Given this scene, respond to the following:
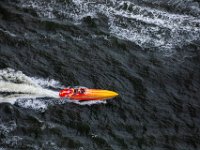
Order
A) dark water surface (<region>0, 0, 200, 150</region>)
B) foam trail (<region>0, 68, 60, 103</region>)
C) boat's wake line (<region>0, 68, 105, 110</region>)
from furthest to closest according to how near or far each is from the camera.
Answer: foam trail (<region>0, 68, 60, 103</region>) < boat's wake line (<region>0, 68, 105, 110</region>) < dark water surface (<region>0, 0, 200, 150</region>)

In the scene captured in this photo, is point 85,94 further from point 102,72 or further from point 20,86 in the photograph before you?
point 20,86

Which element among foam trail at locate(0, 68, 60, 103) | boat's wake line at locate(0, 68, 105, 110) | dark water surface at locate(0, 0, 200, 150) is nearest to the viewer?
dark water surface at locate(0, 0, 200, 150)

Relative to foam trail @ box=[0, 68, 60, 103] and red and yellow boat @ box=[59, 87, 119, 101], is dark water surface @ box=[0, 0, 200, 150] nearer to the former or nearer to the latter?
foam trail @ box=[0, 68, 60, 103]

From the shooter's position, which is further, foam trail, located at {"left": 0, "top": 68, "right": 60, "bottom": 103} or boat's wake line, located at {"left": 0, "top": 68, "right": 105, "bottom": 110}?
foam trail, located at {"left": 0, "top": 68, "right": 60, "bottom": 103}

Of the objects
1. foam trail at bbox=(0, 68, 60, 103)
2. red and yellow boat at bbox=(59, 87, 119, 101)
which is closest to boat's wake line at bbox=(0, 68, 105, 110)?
foam trail at bbox=(0, 68, 60, 103)

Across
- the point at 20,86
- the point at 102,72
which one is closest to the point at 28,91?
the point at 20,86

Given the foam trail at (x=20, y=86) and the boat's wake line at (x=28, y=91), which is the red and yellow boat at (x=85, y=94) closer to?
the boat's wake line at (x=28, y=91)

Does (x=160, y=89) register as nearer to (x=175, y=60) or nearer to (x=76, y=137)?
(x=175, y=60)
